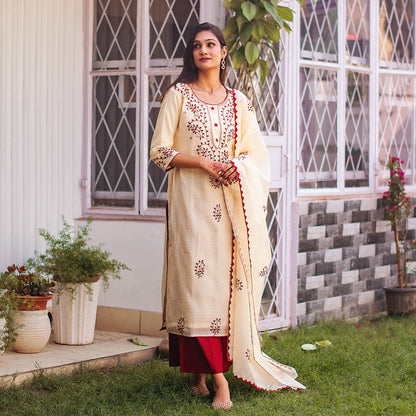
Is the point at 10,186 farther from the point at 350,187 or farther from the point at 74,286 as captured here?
the point at 350,187

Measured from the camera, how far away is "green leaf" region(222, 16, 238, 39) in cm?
485

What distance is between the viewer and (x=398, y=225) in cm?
658

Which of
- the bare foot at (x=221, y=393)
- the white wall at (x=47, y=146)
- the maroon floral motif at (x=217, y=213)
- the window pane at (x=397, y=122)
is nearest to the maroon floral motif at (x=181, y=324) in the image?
the bare foot at (x=221, y=393)

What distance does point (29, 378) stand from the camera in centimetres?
411

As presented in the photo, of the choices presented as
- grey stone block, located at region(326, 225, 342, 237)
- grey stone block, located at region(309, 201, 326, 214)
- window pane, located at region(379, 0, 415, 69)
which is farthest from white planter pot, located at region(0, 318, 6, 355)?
window pane, located at region(379, 0, 415, 69)

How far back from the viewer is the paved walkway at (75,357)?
4.17m

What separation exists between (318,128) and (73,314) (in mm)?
2304

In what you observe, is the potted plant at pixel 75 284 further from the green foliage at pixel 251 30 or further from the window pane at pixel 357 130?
the window pane at pixel 357 130

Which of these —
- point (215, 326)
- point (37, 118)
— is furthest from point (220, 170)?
point (37, 118)

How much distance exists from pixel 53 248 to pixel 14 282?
0.43 meters

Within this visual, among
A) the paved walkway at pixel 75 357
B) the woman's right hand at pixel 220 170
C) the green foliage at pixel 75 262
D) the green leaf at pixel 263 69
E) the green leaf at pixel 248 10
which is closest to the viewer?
the woman's right hand at pixel 220 170

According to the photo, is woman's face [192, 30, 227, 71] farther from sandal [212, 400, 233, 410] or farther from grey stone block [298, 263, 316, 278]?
grey stone block [298, 263, 316, 278]

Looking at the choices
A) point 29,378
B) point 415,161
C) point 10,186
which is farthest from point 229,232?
point 415,161

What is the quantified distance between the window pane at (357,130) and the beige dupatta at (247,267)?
2.35 meters
